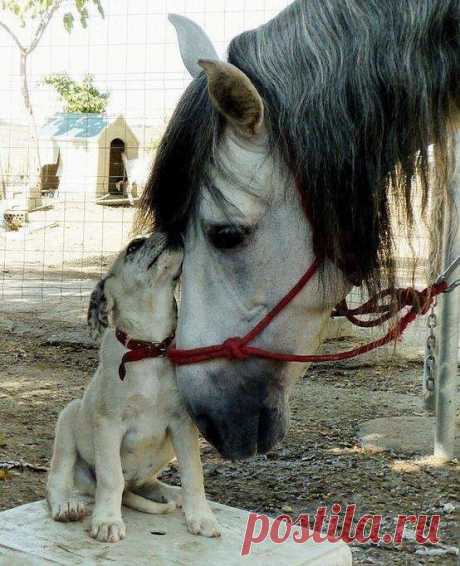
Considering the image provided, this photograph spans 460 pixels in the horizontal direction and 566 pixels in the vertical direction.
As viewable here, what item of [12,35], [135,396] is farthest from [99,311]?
[12,35]

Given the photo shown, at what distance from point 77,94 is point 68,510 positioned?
31.9 meters

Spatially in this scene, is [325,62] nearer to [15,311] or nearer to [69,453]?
[69,453]

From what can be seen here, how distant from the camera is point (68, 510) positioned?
199cm

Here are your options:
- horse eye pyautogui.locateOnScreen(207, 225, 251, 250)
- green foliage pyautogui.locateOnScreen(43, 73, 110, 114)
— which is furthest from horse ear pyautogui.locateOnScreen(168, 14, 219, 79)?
green foliage pyautogui.locateOnScreen(43, 73, 110, 114)

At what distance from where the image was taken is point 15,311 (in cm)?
723

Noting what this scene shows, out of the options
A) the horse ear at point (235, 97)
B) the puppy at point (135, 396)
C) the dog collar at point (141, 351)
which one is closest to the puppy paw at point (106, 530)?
the puppy at point (135, 396)

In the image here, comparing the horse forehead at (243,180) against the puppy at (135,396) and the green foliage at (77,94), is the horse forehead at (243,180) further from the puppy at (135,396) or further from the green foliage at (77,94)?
the green foliage at (77,94)

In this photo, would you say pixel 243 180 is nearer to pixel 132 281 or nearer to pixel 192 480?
pixel 132 281

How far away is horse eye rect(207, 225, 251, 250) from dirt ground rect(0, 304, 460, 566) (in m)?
1.58

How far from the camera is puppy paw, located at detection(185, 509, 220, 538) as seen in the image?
76.8 inches

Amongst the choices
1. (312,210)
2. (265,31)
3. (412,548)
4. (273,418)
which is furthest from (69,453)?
(412,548)

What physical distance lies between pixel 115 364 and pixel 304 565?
66cm

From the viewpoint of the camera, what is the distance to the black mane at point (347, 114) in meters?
1.60

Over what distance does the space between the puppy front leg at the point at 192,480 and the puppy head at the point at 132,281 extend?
0.31m
